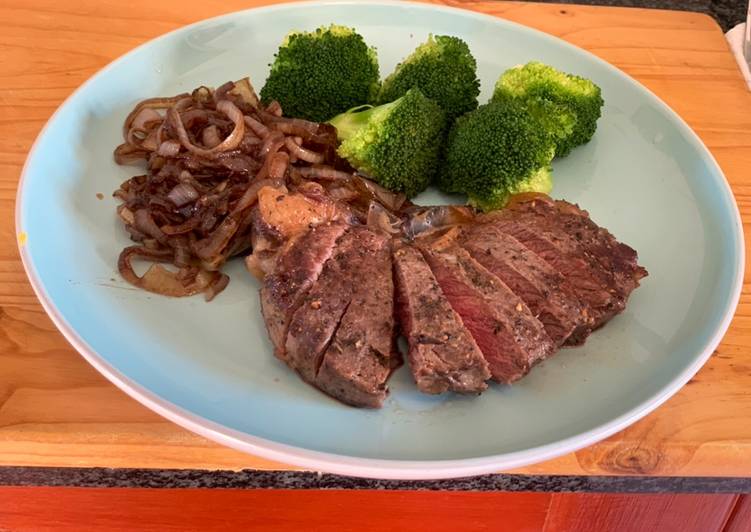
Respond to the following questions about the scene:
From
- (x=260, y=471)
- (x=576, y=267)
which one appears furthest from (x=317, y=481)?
(x=576, y=267)

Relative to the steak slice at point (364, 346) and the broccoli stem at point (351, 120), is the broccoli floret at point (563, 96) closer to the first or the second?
the broccoli stem at point (351, 120)

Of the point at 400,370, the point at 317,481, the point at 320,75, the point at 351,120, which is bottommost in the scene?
the point at 317,481

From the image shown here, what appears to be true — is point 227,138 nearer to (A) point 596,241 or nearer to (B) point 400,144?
(B) point 400,144

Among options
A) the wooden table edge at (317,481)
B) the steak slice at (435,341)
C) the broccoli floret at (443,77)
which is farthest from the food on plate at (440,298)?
the broccoli floret at (443,77)

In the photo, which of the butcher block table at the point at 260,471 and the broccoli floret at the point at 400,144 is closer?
the butcher block table at the point at 260,471

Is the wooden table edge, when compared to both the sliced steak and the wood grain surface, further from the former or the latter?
the sliced steak
